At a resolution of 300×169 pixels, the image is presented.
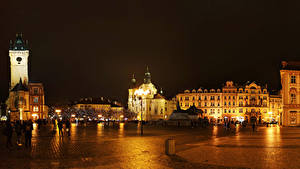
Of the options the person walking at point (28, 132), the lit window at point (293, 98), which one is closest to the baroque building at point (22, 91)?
the lit window at point (293, 98)

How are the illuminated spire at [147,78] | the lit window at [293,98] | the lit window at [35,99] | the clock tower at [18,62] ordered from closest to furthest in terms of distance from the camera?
the lit window at [293,98] → the lit window at [35,99] → the clock tower at [18,62] → the illuminated spire at [147,78]

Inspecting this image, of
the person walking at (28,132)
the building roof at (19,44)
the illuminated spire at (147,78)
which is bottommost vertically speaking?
the person walking at (28,132)

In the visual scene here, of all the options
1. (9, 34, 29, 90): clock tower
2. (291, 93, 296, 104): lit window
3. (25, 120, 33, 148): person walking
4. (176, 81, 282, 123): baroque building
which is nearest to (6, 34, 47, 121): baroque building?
(9, 34, 29, 90): clock tower

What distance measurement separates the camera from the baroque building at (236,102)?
406 feet

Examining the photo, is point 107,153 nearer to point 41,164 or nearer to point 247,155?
point 41,164

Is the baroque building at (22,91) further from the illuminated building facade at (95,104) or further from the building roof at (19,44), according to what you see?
the illuminated building facade at (95,104)

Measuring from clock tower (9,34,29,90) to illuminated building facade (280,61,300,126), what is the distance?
262 ft

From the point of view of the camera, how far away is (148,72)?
17562 cm

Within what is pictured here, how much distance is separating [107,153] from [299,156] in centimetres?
915

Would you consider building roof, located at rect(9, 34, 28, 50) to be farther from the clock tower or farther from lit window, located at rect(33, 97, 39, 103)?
lit window, located at rect(33, 97, 39, 103)

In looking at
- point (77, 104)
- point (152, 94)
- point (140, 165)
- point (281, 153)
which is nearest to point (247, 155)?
point (281, 153)

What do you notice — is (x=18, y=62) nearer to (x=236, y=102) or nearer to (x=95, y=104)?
(x=95, y=104)

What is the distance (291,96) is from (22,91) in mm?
74130

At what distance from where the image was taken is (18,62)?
123375 mm
